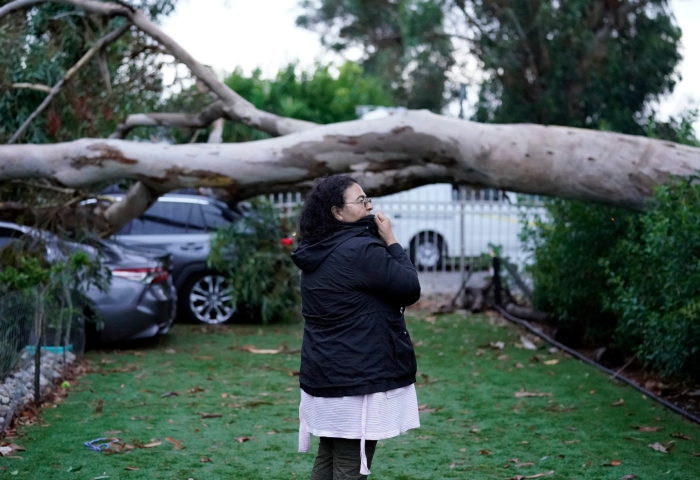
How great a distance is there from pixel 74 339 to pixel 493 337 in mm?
5258

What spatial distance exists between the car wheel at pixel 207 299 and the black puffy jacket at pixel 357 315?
29.1 ft

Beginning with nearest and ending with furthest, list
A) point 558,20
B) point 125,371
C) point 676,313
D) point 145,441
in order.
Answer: point 145,441, point 676,313, point 125,371, point 558,20

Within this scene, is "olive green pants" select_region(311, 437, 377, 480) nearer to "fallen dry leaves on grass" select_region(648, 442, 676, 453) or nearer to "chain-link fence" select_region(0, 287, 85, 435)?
"fallen dry leaves on grass" select_region(648, 442, 676, 453)

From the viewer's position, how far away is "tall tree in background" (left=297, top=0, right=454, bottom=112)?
83.4ft

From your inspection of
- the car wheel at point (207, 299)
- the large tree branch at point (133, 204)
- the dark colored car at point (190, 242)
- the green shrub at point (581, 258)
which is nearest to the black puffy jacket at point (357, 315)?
the large tree branch at point (133, 204)

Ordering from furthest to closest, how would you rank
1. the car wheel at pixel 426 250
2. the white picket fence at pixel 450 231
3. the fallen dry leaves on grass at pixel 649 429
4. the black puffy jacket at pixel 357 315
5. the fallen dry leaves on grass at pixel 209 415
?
the car wheel at pixel 426 250 → the white picket fence at pixel 450 231 → the fallen dry leaves on grass at pixel 209 415 → the fallen dry leaves on grass at pixel 649 429 → the black puffy jacket at pixel 357 315

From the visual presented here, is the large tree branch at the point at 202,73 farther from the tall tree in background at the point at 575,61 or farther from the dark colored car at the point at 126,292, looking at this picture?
the tall tree in background at the point at 575,61

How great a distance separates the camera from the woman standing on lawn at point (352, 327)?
4.21 m

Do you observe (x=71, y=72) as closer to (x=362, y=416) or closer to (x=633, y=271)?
(x=633, y=271)

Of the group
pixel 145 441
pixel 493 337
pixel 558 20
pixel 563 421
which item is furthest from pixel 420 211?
pixel 145 441

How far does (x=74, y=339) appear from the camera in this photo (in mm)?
9750

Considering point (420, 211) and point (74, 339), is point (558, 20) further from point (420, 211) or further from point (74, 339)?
point (74, 339)

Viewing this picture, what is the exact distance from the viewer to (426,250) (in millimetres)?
17547

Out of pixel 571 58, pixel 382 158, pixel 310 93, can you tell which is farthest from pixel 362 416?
pixel 310 93
